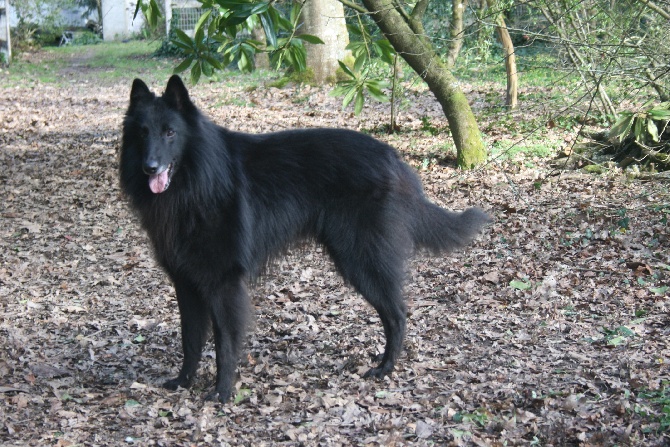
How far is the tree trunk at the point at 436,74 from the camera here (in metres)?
7.82

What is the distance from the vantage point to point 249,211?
4.33 meters

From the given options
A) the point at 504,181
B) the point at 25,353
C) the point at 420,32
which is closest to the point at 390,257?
the point at 25,353

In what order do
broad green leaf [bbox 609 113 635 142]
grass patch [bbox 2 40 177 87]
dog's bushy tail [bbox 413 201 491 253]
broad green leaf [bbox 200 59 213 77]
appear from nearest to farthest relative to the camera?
dog's bushy tail [bbox 413 201 491 253] < broad green leaf [bbox 200 59 213 77] < broad green leaf [bbox 609 113 635 142] < grass patch [bbox 2 40 177 87]

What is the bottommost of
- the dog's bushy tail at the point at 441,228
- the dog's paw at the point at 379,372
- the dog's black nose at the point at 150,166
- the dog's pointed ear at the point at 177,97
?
the dog's paw at the point at 379,372

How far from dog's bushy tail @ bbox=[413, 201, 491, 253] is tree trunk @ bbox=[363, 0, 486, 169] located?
356cm

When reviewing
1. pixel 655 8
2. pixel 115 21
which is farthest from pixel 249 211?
pixel 115 21

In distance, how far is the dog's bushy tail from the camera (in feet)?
15.0

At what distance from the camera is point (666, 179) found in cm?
726

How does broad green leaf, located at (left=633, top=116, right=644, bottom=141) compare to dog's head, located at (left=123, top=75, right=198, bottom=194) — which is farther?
broad green leaf, located at (left=633, top=116, right=644, bottom=141)

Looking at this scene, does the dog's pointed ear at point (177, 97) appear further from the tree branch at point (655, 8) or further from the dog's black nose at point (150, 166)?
the tree branch at point (655, 8)

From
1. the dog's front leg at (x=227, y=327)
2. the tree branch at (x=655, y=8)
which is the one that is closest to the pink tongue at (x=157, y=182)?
the dog's front leg at (x=227, y=327)

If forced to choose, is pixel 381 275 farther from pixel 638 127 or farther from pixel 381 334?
pixel 638 127

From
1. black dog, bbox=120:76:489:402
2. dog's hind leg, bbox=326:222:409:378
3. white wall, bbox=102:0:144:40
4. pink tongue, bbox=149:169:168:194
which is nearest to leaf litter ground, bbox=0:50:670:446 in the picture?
dog's hind leg, bbox=326:222:409:378

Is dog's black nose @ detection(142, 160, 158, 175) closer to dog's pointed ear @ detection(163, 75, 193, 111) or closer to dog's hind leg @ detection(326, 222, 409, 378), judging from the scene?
dog's pointed ear @ detection(163, 75, 193, 111)
